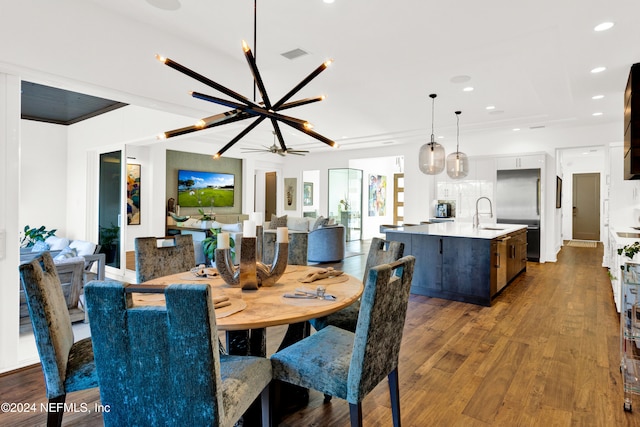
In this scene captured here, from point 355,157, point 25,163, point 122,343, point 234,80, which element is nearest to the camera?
A: point 122,343

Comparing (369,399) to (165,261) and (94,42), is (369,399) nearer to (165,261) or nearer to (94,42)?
(165,261)

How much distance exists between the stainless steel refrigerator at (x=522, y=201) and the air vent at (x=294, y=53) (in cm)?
571

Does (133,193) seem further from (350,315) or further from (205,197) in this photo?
(350,315)

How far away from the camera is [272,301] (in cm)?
185

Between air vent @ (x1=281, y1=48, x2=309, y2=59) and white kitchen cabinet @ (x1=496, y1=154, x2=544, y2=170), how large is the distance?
578cm

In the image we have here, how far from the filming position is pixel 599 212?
35.1ft

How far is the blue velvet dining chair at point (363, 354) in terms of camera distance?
1.55m

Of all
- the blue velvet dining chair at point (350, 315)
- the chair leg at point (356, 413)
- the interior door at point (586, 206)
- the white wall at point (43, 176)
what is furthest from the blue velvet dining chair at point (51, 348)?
the interior door at point (586, 206)

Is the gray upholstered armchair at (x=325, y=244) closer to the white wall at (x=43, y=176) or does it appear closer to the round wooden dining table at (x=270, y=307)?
the round wooden dining table at (x=270, y=307)

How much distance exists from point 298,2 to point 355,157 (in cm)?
758

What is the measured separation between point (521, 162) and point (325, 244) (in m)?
4.50

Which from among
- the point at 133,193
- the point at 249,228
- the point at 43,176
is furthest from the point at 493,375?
the point at 43,176

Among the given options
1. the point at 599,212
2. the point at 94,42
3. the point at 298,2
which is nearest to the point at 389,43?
the point at 298,2

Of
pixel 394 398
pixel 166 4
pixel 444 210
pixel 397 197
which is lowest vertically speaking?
pixel 394 398
